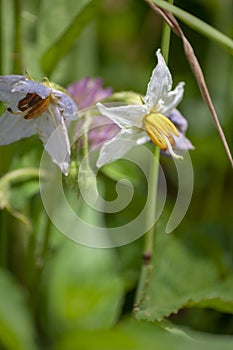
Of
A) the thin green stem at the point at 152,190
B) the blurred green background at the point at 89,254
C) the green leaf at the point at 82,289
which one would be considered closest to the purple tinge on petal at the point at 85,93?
the blurred green background at the point at 89,254

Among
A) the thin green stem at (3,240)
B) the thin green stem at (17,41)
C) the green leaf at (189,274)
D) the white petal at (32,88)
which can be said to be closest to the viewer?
the white petal at (32,88)

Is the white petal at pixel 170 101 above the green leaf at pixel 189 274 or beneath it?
above

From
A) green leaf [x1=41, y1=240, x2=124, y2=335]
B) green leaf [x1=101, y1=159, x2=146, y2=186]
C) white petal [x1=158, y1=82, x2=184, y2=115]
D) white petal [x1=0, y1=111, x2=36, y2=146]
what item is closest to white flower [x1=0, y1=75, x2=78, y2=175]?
white petal [x1=0, y1=111, x2=36, y2=146]

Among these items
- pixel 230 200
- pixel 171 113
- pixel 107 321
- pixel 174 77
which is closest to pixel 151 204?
pixel 171 113

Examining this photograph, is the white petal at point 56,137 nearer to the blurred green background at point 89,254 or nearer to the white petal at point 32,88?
the white petal at point 32,88

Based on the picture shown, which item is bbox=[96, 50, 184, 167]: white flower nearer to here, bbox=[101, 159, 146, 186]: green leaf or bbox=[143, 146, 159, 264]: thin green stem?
bbox=[143, 146, 159, 264]: thin green stem

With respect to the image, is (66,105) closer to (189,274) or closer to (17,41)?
(17,41)

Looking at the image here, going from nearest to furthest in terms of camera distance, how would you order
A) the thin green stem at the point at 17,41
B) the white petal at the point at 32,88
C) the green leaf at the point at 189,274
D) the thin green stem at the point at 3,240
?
1. the white petal at the point at 32,88
2. the green leaf at the point at 189,274
3. the thin green stem at the point at 17,41
4. the thin green stem at the point at 3,240

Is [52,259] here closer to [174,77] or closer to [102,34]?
[174,77]
